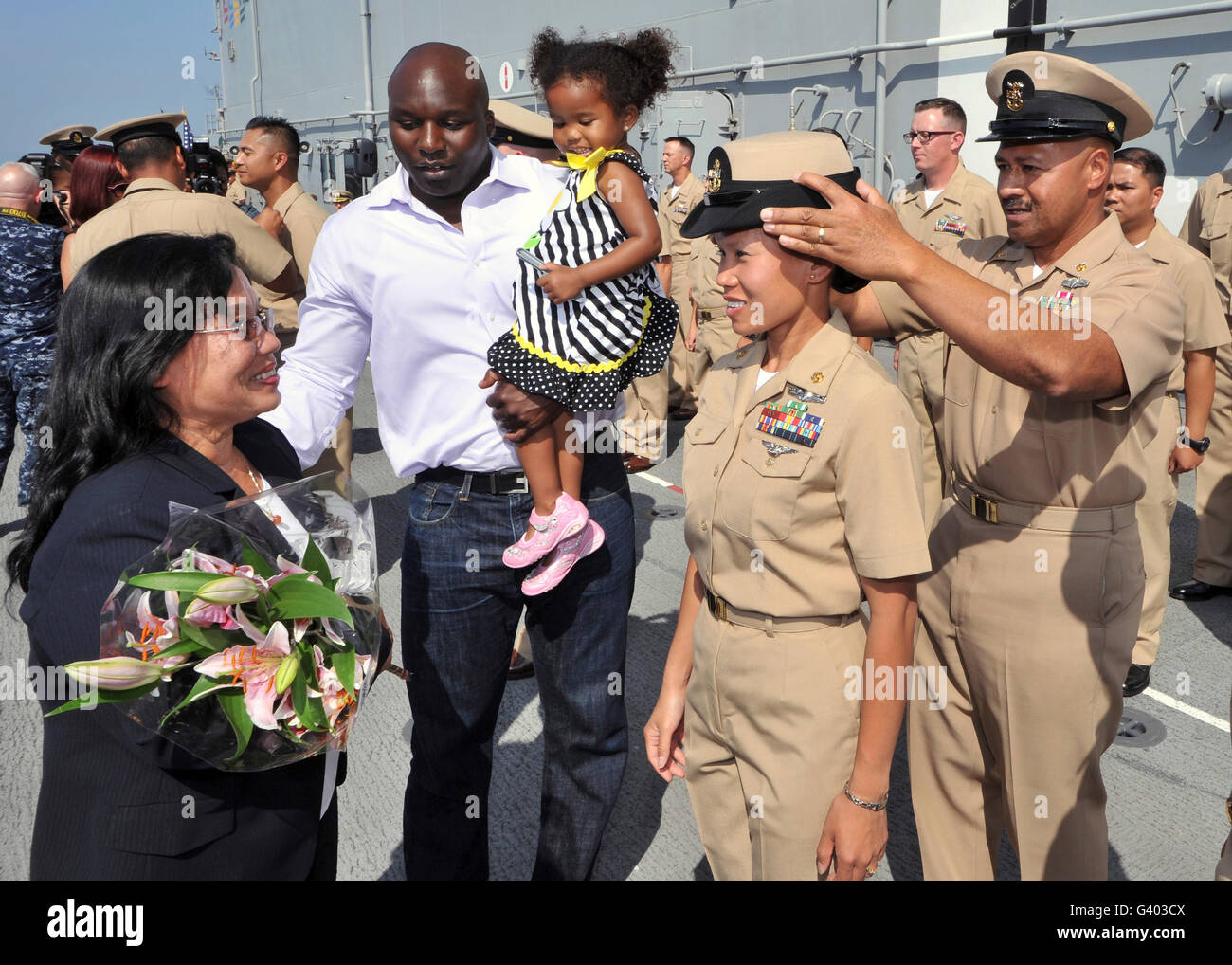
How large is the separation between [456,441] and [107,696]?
117 centimetres

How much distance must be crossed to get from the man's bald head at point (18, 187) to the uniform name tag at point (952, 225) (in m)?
5.25

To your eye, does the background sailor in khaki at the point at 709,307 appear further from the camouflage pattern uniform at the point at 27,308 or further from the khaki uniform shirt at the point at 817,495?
the khaki uniform shirt at the point at 817,495

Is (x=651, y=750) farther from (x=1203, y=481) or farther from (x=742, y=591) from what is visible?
(x=1203, y=481)

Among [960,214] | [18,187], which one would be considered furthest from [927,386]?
[18,187]

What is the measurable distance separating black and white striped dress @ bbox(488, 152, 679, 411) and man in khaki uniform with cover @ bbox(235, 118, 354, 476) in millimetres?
3064

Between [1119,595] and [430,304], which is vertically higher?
[430,304]

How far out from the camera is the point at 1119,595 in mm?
2297

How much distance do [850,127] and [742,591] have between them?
372 inches

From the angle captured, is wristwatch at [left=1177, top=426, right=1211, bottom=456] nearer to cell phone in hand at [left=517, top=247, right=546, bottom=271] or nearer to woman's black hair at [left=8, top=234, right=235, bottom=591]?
cell phone in hand at [left=517, top=247, right=546, bottom=271]

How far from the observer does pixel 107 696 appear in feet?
4.42

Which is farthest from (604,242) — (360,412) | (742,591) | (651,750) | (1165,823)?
(360,412)

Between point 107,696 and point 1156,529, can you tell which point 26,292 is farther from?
point 1156,529

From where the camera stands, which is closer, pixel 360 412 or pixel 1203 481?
pixel 1203 481
